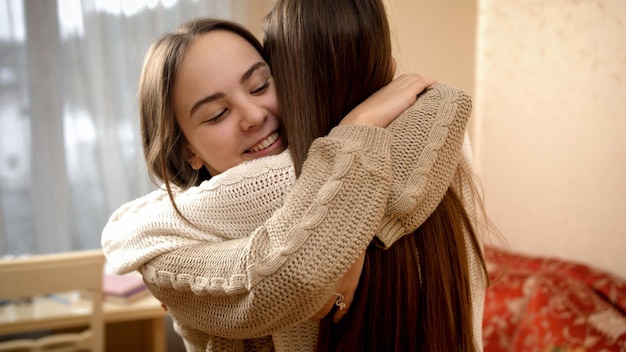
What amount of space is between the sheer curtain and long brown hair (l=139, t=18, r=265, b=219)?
1750mm

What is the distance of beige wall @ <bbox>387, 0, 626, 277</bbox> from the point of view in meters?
2.64

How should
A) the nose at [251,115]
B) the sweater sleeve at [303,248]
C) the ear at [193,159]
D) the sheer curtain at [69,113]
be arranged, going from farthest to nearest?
the sheer curtain at [69,113] → the ear at [193,159] → the nose at [251,115] → the sweater sleeve at [303,248]

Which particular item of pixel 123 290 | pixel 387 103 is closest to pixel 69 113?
Answer: pixel 123 290

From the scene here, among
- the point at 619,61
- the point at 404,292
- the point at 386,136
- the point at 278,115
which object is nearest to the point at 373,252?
the point at 404,292

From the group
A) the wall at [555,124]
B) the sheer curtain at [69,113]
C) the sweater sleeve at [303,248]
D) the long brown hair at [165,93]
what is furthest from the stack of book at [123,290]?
the wall at [555,124]

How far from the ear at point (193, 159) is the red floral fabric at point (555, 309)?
1553 millimetres

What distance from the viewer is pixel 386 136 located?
0.80 m

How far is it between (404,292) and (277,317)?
22 centimetres

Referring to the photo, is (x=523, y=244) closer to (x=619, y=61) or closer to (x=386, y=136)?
(x=619, y=61)

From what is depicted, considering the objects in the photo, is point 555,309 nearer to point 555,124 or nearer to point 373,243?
point 555,124

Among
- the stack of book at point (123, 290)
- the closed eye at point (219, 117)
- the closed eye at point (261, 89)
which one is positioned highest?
the closed eye at point (261, 89)

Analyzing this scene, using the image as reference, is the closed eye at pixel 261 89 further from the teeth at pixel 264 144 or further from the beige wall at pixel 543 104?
the beige wall at pixel 543 104

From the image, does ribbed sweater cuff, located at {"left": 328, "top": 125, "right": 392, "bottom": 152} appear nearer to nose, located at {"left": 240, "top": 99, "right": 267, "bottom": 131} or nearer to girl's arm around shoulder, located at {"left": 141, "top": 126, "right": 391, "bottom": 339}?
girl's arm around shoulder, located at {"left": 141, "top": 126, "right": 391, "bottom": 339}

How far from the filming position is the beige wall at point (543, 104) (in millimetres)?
2637
